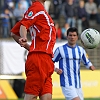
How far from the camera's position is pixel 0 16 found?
75.6 feet

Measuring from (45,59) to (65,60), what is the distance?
10.8ft

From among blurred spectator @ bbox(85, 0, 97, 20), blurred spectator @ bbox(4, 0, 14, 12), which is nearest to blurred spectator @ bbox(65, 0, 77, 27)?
blurred spectator @ bbox(85, 0, 97, 20)

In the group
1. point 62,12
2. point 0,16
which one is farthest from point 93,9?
point 0,16

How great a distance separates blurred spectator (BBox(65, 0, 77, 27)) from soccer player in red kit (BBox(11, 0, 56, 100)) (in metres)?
15.6

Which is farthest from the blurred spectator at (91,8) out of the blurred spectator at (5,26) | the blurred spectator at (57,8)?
the blurred spectator at (5,26)

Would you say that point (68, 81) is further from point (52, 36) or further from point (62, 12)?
point (62, 12)

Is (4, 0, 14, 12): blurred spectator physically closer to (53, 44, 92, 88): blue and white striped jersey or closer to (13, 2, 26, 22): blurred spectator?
(13, 2, 26, 22): blurred spectator

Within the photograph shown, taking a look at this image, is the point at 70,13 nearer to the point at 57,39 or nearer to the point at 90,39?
the point at 57,39

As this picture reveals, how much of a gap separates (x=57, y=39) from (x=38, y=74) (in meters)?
14.4

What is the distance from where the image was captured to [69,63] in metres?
10.4

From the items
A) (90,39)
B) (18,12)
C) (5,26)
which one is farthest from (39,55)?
(18,12)

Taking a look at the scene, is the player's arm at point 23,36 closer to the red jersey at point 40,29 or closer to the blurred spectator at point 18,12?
the red jersey at point 40,29

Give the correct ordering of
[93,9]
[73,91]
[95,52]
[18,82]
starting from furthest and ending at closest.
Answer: [93,9]
[95,52]
[18,82]
[73,91]

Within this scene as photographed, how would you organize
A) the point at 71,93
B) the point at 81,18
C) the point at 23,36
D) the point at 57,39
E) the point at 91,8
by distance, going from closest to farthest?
1. the point at 23,36
2. the point at 71,93
3. the point at 57,39
4. the point at 81,18
5. the point at 91,8
